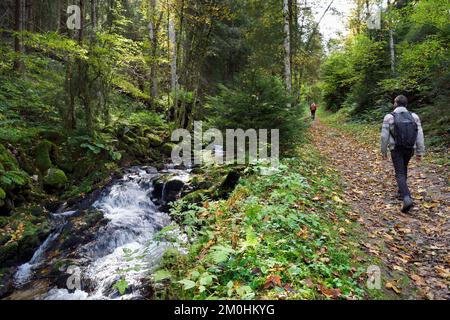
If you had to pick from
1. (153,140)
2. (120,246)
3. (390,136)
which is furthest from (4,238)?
(390,136)

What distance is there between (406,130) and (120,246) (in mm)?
6675

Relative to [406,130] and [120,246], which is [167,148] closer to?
[120,246]

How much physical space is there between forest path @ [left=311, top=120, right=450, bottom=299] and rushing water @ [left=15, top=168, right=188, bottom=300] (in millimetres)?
3438

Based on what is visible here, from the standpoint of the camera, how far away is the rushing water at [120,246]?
16.2 feet

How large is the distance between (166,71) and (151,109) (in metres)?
6.82

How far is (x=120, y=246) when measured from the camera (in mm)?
6766

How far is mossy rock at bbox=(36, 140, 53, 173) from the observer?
9100 mm

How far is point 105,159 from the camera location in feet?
35.1

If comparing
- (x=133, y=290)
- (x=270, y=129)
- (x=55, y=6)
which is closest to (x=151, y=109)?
(x=55, y=6)

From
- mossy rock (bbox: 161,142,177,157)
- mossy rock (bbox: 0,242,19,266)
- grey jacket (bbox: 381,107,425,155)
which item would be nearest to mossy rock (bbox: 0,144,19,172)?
mossy rock (bbox: 0,242,19,266)

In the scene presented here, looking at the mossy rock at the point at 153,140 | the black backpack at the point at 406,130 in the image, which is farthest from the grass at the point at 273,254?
the mossy rock at the point at 153,140

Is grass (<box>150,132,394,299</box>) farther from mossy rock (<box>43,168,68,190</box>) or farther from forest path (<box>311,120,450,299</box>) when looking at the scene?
mossy rock (<box>43,168,68,190</box>)
